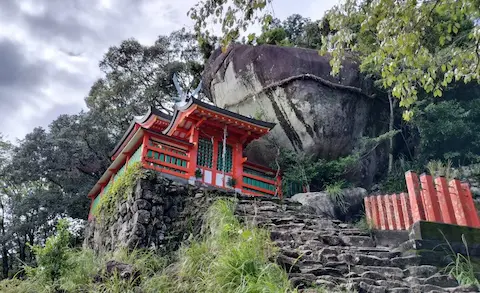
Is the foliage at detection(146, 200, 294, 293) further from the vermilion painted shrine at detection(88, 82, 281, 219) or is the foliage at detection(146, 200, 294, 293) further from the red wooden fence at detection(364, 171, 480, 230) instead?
the vermilion painted shrine at detection(88, 82, 281, 219)

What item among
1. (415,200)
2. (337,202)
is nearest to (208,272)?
(415,200)

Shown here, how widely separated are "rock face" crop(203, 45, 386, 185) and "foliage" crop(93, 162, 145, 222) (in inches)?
260

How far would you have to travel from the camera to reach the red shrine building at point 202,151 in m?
10.1

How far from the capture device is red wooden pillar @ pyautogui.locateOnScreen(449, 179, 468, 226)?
5.86m

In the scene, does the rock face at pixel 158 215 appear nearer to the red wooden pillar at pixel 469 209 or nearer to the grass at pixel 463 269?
the grass at pixel 463 269

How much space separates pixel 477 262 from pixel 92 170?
567 inches

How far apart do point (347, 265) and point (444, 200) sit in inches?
81.3

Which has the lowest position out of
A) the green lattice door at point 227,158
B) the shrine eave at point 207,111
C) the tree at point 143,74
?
the green lattice door at point 227,158

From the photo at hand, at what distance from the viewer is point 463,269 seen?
5203 mm

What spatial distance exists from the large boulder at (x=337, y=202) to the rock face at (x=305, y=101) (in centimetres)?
217

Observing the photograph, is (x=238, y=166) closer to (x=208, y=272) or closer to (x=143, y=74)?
(x=208, y=272)

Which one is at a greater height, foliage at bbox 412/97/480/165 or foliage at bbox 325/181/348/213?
foliage at bbox 412/97/480/165

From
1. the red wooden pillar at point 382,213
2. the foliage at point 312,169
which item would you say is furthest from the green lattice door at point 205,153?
the red wooden pillar at point 382,213

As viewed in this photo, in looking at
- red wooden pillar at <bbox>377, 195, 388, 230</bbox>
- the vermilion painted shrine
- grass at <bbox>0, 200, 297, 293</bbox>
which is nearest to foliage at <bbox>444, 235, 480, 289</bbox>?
red wooden pillar at <bbox>377, 195, 388, 230</bbox>
